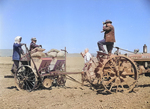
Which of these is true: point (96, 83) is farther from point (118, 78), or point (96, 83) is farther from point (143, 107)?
point (143, 107)

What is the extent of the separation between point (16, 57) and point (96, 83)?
11.9 ft

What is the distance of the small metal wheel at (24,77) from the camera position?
7.25 meters

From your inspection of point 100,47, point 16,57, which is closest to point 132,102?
point 100,47

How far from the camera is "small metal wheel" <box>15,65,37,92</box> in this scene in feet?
23.8

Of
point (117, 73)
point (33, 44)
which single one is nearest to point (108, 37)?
point (117, 73)

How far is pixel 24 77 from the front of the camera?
7355 millimetres

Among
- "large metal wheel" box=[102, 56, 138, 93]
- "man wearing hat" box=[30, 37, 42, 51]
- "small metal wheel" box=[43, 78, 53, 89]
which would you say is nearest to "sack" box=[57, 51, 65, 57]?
"man wearing hat" box=[30, 37, 42, 51]

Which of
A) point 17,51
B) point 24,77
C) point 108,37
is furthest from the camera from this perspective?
point 17,51

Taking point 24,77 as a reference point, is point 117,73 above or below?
above

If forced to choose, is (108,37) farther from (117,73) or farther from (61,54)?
(61,54)

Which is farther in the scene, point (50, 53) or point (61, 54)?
point (61, 54)

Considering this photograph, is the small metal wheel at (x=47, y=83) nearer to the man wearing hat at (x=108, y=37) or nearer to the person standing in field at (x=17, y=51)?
the person standing in field at (x=17, y=51)

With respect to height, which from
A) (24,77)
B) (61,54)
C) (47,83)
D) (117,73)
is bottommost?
(47,83)

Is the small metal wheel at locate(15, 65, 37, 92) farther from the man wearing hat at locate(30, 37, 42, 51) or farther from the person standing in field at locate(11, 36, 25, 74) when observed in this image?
the man wearing hat at locate(30, 37, 42, 51)
